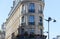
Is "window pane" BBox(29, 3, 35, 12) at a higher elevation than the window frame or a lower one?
higher

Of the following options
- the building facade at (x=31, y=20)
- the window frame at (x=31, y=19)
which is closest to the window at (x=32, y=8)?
the building facade at (x=31, y=20)

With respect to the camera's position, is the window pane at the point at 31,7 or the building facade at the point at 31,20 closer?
the building facade at the point at 31,20

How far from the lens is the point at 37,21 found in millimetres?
53750

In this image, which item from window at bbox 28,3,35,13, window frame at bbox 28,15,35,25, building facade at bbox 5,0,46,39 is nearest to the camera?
building facade at bbox 5,0,46,39

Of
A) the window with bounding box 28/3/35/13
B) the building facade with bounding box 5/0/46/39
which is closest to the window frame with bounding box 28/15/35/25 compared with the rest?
the building facade with bounding box 5/0/46/39

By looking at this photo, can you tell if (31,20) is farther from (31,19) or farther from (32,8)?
(32,8)

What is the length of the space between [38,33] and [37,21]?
2.56m

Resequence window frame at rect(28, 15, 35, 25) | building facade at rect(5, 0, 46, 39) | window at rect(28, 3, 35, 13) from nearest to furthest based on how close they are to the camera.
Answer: building facade at rect(5, 0, 46, 39) → window frame at rect(28, 15, 35, 25) → window at rect(28, 3, 35, 13)

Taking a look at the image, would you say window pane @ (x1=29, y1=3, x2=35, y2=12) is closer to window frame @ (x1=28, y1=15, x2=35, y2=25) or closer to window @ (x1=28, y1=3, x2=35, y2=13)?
window @ (x1=28, y1=3, x2=35, y2=13)

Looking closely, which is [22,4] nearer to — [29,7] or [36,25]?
[29,7]

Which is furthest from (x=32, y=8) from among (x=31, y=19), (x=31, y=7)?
(x=31, y=19)

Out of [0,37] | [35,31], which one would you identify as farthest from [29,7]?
[0,37]

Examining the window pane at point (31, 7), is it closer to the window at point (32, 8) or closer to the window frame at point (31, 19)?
the window at point (32, 8)

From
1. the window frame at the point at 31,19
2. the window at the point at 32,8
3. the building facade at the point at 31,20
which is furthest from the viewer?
the window at the point at 32,8
